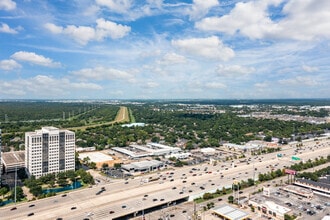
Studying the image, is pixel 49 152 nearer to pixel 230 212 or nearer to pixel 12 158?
pixel 12 158

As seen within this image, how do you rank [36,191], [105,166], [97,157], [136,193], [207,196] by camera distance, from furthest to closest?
[97,157] < [105,166] < [136,193] < [36,191] < [207,196]

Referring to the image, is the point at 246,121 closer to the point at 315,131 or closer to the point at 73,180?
the point at 315,131

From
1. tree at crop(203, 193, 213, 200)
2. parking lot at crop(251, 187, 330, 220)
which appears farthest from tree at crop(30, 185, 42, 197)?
parking lot at crop(251, 187, 330, 220)

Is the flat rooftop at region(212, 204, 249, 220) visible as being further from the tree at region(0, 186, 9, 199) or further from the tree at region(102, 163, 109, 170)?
the tree at region(0, 186, 9, 199)

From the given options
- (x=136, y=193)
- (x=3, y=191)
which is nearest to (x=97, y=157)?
(x=3, y=191)

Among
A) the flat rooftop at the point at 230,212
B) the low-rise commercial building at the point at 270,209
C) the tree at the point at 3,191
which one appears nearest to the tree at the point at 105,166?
the tree at the point at 3,191
